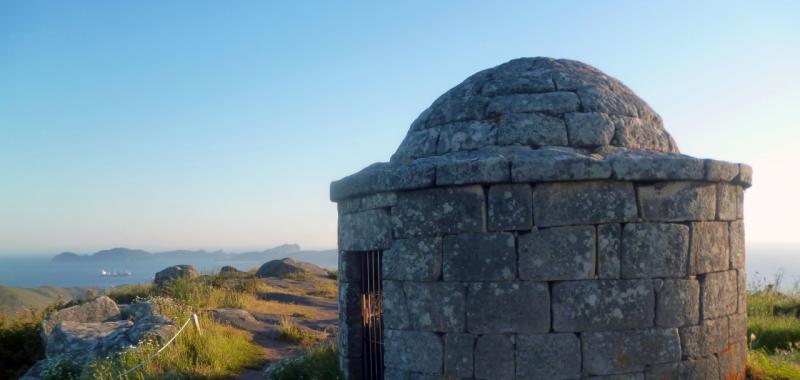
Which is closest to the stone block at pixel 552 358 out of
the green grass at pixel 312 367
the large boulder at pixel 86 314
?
the green grass at pixel 312 367

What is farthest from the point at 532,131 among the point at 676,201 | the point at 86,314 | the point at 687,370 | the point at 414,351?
the point at 86,314

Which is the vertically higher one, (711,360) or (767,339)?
(711,360)

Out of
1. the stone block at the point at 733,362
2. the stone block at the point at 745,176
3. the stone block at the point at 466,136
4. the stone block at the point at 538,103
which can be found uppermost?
the stone block at the point at 538,103

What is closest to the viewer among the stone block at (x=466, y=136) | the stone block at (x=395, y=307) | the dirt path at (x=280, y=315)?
the stone block at (x=395, y=307)

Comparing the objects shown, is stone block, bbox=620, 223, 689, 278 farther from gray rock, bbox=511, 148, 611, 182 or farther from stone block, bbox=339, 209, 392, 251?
stone block, bbox=339, 209, 392, 251

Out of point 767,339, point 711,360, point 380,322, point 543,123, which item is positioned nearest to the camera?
point 711,360

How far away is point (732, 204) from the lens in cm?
507

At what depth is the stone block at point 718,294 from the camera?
4.75m

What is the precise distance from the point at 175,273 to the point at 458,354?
50.9ft

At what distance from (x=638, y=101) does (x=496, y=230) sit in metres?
2.39

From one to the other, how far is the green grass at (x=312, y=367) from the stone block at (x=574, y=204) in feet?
10.2

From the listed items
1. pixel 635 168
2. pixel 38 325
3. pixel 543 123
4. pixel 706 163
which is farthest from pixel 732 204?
pixel 38 325

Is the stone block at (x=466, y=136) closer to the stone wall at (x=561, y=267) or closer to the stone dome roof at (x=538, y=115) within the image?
the stone dome roof at (x=538, y=115)

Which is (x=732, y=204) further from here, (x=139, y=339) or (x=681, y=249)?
(x=139, y=339)
